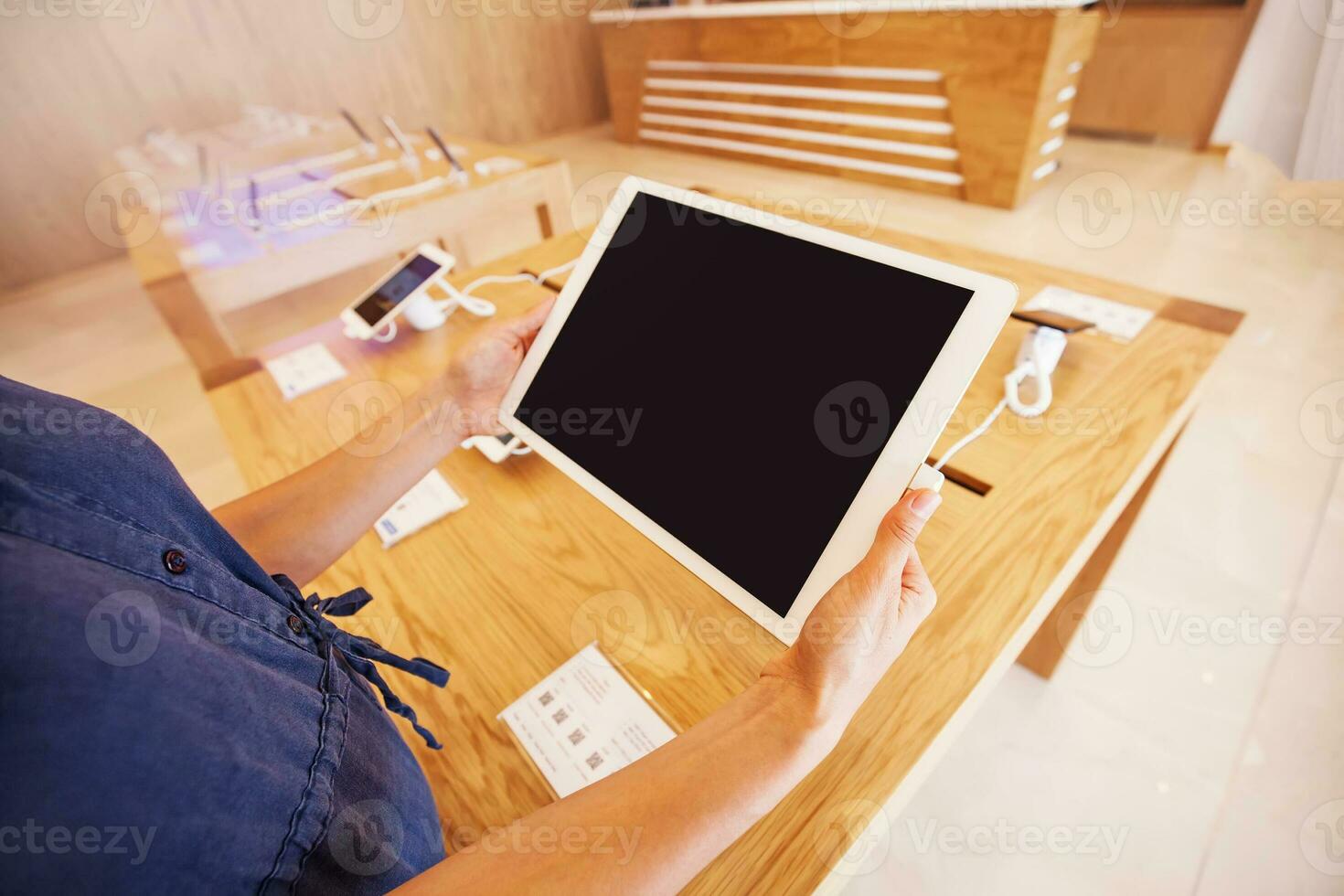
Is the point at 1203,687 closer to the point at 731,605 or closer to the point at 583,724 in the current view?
the point at 731,605

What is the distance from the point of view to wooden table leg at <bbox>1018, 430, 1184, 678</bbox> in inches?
44.5

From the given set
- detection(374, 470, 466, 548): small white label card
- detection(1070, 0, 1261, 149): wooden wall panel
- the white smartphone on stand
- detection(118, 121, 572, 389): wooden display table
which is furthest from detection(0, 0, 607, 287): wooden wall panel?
detection(374, 470, 466, 548): small white label card

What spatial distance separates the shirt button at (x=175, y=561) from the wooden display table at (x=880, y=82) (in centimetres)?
366

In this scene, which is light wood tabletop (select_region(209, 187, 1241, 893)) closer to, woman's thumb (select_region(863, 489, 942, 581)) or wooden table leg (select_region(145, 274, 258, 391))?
woman's thumb (select_region(863, 489, 942, 581))

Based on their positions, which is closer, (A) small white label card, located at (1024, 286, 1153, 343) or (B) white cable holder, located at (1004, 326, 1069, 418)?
(B) white cable holder, located at (1004, 326, 1069, 418)

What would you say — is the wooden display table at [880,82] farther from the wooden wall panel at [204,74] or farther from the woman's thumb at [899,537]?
the woman's thumb at [899,537]

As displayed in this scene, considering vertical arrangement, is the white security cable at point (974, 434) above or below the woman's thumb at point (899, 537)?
below

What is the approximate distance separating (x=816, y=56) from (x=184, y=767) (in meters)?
4.34

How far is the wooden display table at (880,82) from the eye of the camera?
298cm

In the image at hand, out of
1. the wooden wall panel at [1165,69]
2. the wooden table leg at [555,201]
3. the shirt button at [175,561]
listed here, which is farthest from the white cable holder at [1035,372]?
the wooden wall panel at [1165,69]

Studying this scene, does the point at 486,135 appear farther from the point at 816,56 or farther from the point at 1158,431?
the point at 1158,431

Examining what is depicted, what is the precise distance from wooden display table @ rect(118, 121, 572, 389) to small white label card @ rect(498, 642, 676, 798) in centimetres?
179

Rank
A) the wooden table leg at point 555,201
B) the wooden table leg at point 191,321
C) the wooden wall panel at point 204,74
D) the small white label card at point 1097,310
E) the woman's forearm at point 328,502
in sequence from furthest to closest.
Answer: the wooden wall panel at point 204,74 < the wooden table leg at point 555,201 < the wooden table leg at point 191,321 < the small white label card at point 1097,310 < the woman's forearm at point 328,502

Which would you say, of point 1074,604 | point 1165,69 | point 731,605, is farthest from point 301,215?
point 1165,69
